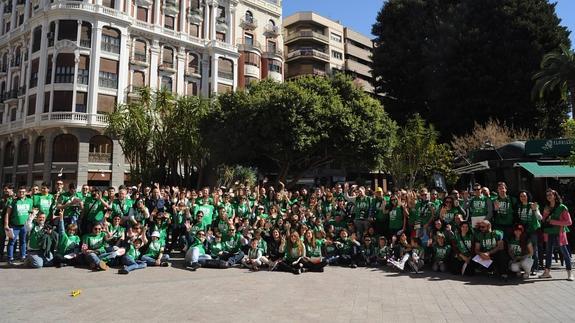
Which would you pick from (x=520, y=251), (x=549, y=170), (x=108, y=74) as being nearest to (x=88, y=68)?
(x=108, y=74)

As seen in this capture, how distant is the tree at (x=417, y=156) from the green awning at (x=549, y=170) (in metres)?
14.5

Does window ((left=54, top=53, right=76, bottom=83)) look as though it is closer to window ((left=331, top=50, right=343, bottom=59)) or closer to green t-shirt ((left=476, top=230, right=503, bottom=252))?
window ((left=331, top=50, right=343, bottom=59))

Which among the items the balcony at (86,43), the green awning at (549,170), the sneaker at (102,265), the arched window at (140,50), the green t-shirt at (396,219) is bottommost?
the sneaker at (102,265)

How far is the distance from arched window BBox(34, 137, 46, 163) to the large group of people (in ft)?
97.2

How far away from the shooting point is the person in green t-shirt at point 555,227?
9836 millimetres

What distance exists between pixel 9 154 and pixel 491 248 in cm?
4702

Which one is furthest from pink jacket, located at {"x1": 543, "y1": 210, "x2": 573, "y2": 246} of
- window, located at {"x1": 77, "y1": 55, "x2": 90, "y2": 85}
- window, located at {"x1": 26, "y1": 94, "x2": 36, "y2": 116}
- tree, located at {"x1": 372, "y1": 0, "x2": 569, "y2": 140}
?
window, located at {"x1": 26, "y1": 94, "x2": 36, "y2": 116}

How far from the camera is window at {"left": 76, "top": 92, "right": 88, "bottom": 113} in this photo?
37.3m

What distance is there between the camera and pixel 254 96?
25.5 metres

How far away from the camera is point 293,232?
11469 millimetres

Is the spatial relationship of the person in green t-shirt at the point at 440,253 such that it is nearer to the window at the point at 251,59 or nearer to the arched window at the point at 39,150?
the arched window at the point at 39,150

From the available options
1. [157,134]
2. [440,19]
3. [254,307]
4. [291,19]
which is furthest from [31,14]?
[254,307]

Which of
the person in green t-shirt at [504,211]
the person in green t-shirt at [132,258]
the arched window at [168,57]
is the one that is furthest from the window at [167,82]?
the person in green t-shirt at [504,211]

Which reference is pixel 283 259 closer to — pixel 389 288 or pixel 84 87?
pixel 389 288
